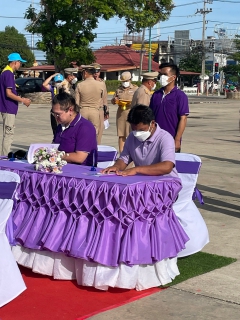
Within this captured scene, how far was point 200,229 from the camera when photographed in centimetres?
599

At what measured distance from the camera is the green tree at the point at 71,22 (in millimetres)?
35375

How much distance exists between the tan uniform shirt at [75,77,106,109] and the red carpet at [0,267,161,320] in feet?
18.9

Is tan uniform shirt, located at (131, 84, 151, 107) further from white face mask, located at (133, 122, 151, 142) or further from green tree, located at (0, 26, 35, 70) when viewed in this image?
green tree, located at (0, 26, 35, 70)

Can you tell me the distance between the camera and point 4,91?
1052 centimetres

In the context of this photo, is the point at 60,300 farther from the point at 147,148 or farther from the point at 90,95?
the point at 90,95

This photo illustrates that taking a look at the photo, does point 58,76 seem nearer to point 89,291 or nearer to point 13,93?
point 13,93

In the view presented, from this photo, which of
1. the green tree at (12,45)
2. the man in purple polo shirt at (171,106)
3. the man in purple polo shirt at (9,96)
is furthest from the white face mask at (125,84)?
Answer: the green tree at (12,45)

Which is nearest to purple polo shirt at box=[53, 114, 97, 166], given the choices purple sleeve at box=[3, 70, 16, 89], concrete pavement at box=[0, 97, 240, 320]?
concrete pavement at box=[0, 97, 240, 320]

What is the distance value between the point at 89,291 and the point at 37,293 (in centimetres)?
43

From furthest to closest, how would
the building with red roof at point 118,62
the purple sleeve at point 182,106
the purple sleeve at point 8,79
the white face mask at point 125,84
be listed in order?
the building with red roof at point 118,62 < the white face mask at point 125,84 < the purple sleeve at point 8,79 < the purple sleeve at point 182,106

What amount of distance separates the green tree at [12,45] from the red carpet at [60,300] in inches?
2696

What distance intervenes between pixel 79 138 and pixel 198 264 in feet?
5.52

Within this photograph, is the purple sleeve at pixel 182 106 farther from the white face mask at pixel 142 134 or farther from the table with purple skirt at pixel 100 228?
the table with purple skirt at pixel 100 228

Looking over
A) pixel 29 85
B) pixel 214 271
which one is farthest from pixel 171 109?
pixel 29 85
